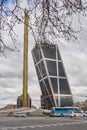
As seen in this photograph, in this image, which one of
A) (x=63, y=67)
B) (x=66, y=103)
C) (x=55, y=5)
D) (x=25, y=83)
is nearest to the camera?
(x=55, y=5)

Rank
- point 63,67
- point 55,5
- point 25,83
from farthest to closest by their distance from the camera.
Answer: point 63,67 → point 25,83 → point 55,5

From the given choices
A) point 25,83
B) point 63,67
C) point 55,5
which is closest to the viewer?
point 55,5

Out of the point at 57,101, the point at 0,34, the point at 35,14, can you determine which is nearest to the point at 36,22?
the point at 35,14

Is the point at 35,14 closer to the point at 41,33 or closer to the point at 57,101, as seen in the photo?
the point at 41,33

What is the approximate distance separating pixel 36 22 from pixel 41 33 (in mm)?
170

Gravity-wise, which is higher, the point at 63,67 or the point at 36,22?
the point at 63,67

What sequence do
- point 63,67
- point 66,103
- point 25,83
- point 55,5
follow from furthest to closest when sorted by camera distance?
point 66,103 → point 63,67 → point 25,83 → point 55,5

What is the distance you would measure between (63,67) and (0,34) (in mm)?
124278

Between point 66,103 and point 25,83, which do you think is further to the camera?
point 66,103

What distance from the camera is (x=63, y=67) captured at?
425ft

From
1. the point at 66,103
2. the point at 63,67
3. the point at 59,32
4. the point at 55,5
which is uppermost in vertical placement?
the point at 63,67

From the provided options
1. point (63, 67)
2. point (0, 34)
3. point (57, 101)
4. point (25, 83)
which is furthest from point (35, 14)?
point (57, 101)

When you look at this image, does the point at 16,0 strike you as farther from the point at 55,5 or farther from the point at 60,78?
the point at 60,78

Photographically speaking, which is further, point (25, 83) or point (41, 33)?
point (25, 83)
